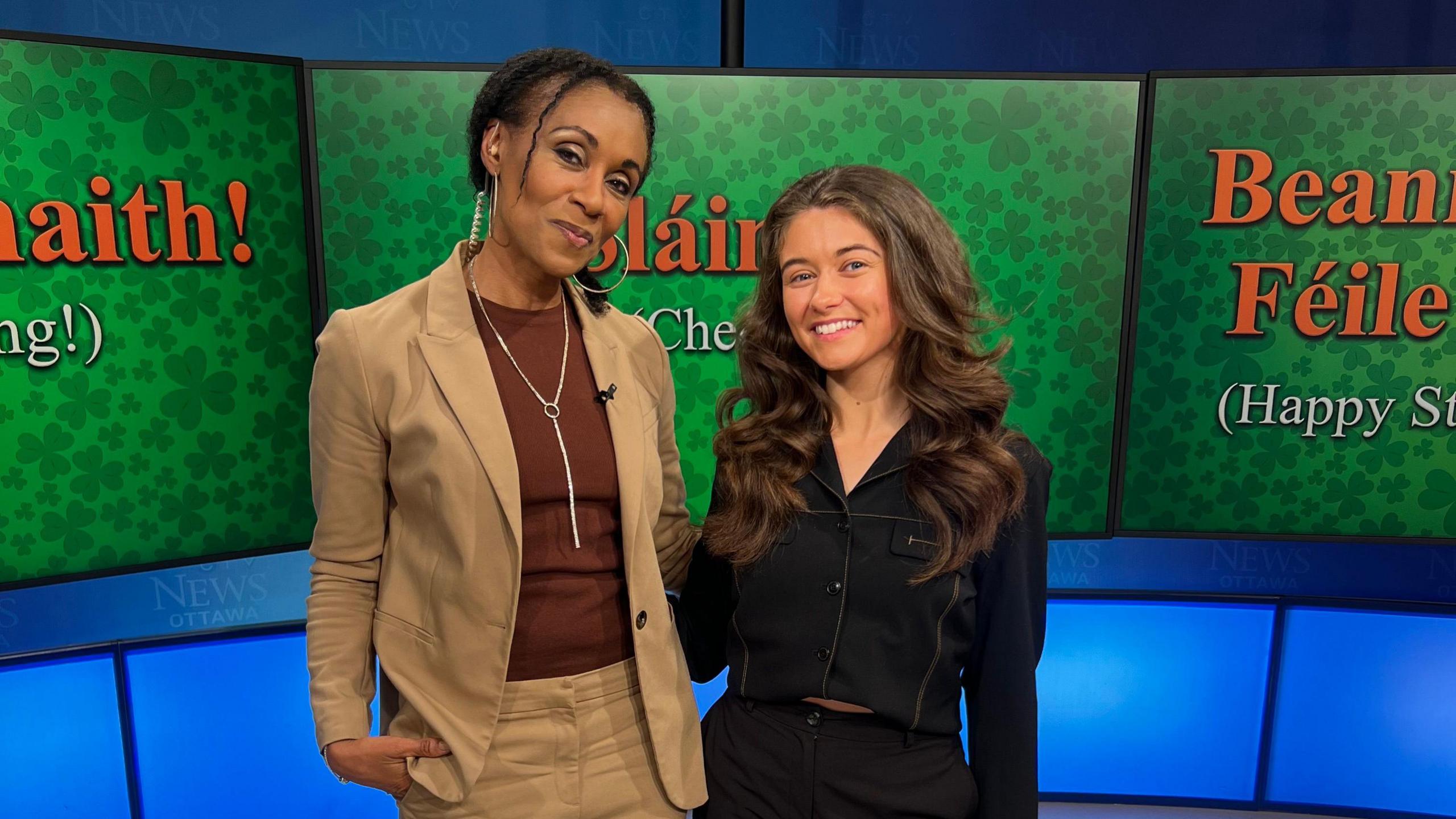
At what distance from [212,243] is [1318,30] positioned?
375 centimetres

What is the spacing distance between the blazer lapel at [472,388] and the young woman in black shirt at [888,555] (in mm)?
388

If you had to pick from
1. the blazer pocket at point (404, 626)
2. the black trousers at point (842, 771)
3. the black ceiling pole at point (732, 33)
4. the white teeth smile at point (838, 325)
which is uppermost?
the black ceiling pole at point (732, 33)

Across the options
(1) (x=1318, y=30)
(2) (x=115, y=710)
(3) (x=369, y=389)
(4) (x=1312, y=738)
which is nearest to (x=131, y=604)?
(2) (x=115, y=710)

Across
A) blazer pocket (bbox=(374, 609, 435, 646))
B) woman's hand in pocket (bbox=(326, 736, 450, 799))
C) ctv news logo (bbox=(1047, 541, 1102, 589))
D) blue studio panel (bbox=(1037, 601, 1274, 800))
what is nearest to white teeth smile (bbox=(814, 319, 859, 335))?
blazer pocket (bbox=(374, 609, 435, 646))

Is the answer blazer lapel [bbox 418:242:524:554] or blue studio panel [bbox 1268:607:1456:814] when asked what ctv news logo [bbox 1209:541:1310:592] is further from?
blazer lapel [bbox 418:242:524:554]

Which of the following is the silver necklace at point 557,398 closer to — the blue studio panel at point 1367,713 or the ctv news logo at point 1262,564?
the blue studio panel at point 1367,713

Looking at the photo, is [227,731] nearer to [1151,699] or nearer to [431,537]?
[431,537]

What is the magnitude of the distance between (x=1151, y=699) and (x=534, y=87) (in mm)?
2921

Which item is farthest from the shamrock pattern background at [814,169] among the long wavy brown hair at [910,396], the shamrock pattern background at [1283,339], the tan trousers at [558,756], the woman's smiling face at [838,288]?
the tan trousers at [558,756]

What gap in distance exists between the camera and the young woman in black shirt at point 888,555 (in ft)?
4.90

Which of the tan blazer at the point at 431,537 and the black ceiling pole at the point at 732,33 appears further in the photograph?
the black ceiling pole at the point at 732,33

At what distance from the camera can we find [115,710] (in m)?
2.73

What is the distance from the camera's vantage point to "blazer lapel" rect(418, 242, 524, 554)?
56.3 inches

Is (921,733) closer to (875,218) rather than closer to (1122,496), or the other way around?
(875,218)
